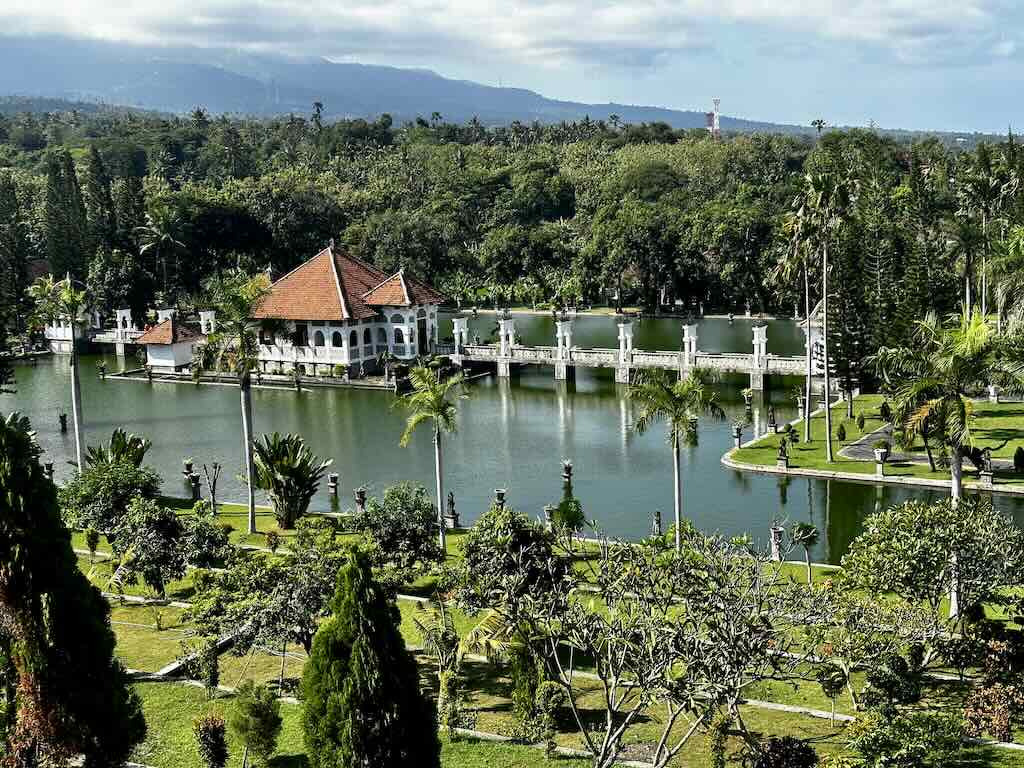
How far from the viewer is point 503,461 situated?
123 ft

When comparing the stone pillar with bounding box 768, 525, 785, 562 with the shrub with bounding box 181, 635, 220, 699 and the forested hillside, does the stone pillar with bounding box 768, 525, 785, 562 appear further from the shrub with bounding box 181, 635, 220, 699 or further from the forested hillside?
the forested hillside

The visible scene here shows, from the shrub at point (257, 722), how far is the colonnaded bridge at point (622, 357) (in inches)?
1301

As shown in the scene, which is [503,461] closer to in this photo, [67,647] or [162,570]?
[162,570]

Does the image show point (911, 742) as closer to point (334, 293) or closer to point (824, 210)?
point (824, 210)

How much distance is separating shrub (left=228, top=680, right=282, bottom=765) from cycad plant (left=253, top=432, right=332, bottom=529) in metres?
12.7

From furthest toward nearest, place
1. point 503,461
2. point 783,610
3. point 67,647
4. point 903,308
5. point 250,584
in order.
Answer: point 903,308 → point 503,461 → point 250,584 → point 67,647 → point 783,610

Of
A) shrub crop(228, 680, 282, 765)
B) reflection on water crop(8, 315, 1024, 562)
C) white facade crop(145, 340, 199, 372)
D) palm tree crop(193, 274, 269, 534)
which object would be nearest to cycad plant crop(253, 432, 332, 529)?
palm tree crop(193, 274, 269, 534)

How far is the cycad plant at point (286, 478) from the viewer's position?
28.0 meters

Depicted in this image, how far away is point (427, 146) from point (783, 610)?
342 ft

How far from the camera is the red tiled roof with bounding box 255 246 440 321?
177 feet

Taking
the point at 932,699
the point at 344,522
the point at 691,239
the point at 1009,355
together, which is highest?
the point at 691,239

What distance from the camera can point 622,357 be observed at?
51344 mm

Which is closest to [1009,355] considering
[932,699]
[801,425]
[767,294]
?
[932,699]

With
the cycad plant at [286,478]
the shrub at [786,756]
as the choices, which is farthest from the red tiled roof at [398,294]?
the shrub at [786,756]
